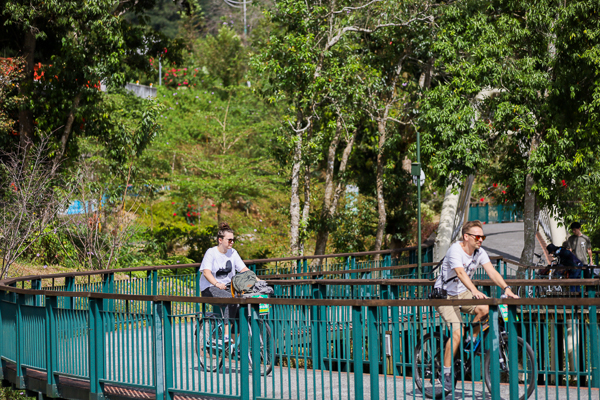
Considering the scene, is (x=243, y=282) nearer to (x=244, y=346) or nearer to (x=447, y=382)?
(x=244, y=346)

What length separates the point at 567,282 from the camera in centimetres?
879

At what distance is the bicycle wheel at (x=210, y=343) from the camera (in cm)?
638

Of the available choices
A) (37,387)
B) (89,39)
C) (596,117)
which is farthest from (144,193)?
(37,387)

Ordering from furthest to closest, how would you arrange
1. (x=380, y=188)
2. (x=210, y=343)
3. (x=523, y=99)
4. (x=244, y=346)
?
(x=380, y=188), (x=523, y=99), (x=210, y=343), (x=244, y=346)

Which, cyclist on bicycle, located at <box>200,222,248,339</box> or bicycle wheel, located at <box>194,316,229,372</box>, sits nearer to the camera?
bicycle wheel, located at <box>194,316,229,372</box>

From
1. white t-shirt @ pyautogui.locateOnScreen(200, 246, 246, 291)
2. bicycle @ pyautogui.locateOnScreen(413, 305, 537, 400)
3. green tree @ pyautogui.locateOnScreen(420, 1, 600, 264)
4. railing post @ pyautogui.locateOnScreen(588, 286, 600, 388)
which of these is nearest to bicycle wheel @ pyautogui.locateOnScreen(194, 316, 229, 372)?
white t-shirt @ pyautogui.locateOnScreen(200, 246, 246, 291)

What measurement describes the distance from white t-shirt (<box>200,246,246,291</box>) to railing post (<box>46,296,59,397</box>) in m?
1.74

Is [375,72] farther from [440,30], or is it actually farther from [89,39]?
[89,39]

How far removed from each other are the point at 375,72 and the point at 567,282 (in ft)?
44.5

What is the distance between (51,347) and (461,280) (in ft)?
Result: 15.1

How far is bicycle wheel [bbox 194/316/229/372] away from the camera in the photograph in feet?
20.9

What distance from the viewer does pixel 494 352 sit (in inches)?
221

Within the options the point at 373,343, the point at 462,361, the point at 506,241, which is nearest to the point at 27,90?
the point at 373,343

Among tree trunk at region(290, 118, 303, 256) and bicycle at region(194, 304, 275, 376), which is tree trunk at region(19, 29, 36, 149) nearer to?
tree trunk at region(290, 118, 303, 256)
